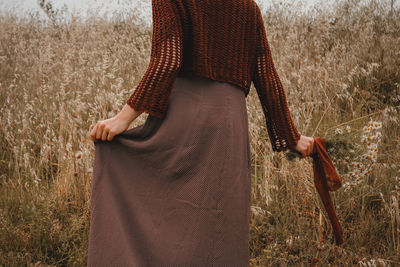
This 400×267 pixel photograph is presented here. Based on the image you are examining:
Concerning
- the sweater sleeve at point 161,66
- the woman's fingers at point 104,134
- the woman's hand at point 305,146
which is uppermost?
the sweater sleeve at point 161,66

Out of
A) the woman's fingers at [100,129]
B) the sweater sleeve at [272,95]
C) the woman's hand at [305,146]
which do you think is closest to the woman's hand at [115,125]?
the woman's fingers at [100,129]

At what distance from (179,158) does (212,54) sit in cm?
47

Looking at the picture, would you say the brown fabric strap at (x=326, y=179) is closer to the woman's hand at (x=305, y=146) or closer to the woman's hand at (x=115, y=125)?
the woman's hand at (x=305, y=146)

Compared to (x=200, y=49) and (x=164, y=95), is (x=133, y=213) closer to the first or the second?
(x=164, y=95)

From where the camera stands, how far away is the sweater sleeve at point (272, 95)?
1.70 meters

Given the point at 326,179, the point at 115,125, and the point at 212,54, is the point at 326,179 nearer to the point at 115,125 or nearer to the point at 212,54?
the point at 212,54

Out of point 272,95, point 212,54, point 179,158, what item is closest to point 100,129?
point 179,158

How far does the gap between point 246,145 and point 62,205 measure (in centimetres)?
169

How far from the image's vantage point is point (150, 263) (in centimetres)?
144

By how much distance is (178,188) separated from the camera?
1.42 m

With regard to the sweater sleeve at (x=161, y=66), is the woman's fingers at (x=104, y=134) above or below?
below

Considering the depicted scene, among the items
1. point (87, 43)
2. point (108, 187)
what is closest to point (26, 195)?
point (108, 187)

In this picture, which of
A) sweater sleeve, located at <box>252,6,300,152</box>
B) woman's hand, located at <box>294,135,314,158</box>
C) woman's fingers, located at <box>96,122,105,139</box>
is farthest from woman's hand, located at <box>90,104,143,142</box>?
woman's hand, located at <box>294,135,314,158</box>

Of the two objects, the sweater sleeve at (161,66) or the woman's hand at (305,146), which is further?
the woman's hand at (305,146)
